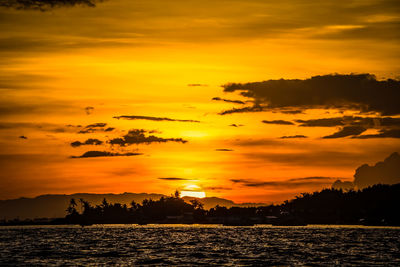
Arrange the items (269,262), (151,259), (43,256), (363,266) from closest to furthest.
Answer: (363,266), (269,262), (151,259), (43,256)

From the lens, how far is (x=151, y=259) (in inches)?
5000

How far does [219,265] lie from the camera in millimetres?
112312

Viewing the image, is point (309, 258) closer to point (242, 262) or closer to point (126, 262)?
point (242, 262)

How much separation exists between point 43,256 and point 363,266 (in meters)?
64.0

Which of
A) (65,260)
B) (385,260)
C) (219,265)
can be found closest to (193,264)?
(219,265)

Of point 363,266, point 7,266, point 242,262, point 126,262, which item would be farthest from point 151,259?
point 363,266

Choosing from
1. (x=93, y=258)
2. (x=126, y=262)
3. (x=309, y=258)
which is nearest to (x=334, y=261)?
(x=309, y=258)

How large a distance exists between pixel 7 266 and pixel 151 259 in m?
27.5

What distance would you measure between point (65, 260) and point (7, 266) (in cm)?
1434

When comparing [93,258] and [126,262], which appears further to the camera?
[93,258]

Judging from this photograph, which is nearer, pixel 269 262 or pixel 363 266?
pixel 363 266

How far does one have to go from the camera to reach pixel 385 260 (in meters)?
121

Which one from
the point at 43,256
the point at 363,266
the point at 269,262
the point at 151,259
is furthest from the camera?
the point at 43,256

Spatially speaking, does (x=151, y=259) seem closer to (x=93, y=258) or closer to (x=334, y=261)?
(x=93, y=258)
